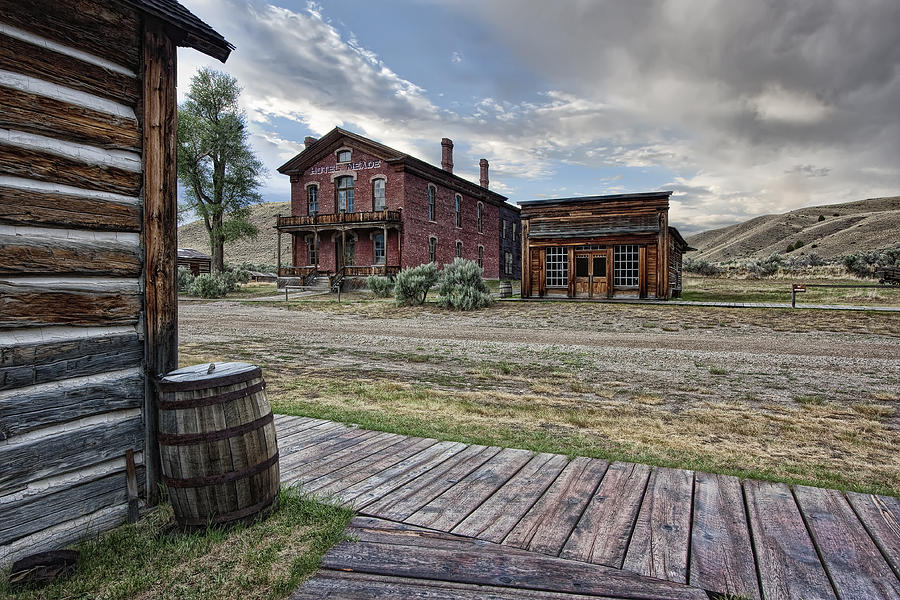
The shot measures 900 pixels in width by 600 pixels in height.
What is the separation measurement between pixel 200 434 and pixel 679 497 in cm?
299

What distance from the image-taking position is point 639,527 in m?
2.85

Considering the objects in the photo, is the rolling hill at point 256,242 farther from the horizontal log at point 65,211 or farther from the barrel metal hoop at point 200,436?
the barrel metal hoop at point 200,436

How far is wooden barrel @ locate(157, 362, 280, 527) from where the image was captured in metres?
2.79

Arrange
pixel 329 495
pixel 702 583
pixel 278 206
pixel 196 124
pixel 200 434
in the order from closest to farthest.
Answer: pixel 702 583 → pixel 200 434 → pixel 329 495 → pixel 196 124 → pixel 278 206

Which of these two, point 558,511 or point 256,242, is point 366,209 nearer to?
point 558,511

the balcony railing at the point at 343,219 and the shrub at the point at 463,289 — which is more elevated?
the balcony railing at the point at 343,219

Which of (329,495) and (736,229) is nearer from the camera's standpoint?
(329,495)

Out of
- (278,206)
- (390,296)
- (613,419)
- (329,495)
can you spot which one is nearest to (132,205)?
(329,495)

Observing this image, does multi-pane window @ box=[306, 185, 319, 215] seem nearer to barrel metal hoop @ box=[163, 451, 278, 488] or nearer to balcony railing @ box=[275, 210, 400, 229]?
balcony railing @ box=[275, 210, 400, 229]

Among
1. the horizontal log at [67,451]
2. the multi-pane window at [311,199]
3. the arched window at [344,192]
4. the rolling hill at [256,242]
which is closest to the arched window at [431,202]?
the arched window at [344,192]

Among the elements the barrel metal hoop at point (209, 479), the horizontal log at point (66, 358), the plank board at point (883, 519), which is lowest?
the plank board at point (883, 519)

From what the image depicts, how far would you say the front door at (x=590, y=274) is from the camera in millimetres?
23469

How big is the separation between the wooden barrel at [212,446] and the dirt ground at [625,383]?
6.62 ft

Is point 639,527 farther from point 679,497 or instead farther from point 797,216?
point 797,216
